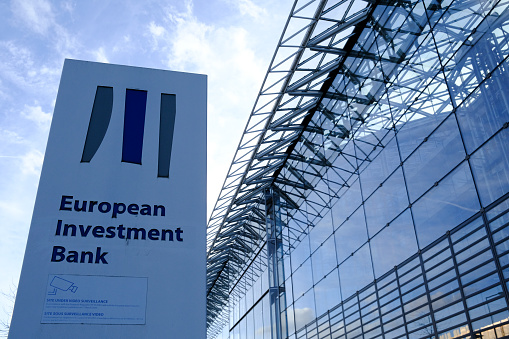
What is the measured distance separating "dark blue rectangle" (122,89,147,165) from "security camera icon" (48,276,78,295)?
3.01m

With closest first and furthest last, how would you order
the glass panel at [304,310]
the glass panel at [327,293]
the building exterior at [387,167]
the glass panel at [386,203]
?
the building exterior at [387,167]
the glass panel at [386,203]
the glass panel at [327,293]
the glass panel at [304,310]

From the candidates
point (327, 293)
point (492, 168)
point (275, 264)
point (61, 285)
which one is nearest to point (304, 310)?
point (327, 293)

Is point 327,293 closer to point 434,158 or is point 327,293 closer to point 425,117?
point 434,158

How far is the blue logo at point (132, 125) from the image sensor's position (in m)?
11.8

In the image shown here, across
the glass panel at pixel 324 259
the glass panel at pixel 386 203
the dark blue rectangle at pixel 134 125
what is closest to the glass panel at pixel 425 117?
the glass panel at pixel 386 203

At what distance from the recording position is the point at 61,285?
10055mm

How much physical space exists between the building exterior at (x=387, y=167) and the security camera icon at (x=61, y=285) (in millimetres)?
8575

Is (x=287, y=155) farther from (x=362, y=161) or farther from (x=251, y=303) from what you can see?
(x=251, y=303)

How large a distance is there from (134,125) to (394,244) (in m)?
8.33

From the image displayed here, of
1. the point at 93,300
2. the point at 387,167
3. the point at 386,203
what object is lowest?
the point at 93,300

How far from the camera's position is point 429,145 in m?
13.8

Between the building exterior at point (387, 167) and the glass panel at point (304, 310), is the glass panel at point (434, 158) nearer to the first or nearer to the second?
the building exterior at point (387, 167)

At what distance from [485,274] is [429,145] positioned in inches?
159

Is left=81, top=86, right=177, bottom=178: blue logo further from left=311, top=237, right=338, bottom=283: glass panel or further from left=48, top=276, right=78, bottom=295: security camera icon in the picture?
left=311, top=237, right=338, bottom=283: glass panel
